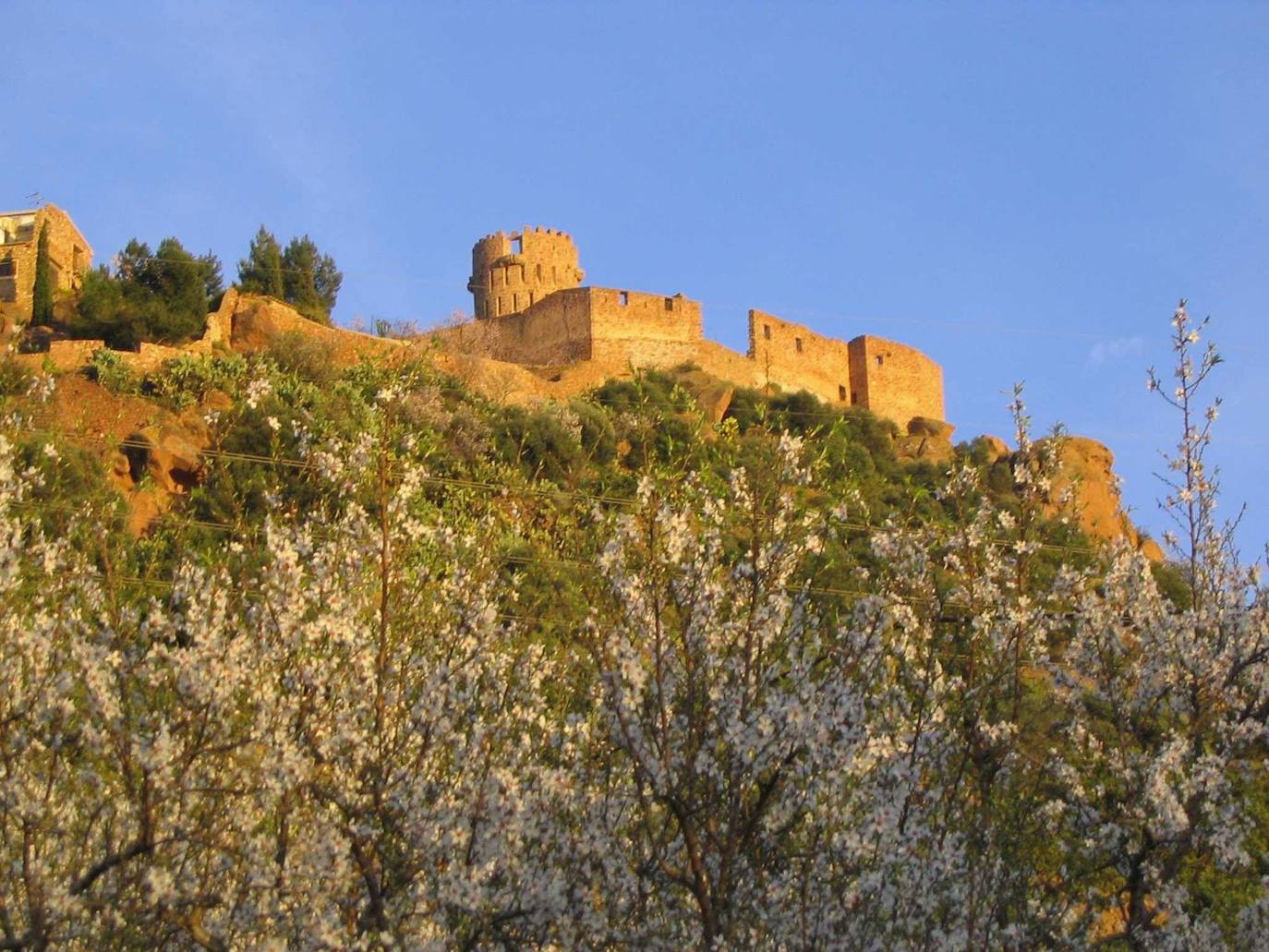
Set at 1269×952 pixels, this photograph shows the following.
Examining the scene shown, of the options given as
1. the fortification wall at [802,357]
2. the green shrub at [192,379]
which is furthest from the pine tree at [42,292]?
the fortification wall at [802,357]

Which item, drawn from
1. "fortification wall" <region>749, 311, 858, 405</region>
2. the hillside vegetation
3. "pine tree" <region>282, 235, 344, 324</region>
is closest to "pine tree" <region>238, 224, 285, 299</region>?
"pine tree" <region>282, 235, 344, 324</region>

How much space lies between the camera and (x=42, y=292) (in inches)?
1638

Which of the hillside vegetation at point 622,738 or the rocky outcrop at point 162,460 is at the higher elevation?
the rocky outcrop at point 162,460

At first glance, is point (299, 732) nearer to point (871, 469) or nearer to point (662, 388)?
point (871, 469)

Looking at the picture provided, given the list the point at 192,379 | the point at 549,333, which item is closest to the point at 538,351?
the point at 549,333

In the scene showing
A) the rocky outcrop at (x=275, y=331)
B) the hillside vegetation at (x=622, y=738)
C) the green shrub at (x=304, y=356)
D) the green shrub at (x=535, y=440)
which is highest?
the rocky outcrop at (x=275, y=331)

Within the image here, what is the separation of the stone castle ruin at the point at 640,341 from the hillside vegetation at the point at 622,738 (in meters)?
39.1

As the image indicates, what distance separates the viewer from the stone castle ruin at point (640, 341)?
5209cm

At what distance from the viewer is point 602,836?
862 centimetres

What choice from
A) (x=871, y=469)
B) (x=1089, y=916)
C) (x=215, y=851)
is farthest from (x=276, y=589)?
(x=871, y=469)

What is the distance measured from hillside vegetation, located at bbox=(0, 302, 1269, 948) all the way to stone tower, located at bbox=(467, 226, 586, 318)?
50.9 metres

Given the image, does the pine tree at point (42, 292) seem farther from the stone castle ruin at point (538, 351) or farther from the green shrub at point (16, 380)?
the green shrub at point (16, 380)

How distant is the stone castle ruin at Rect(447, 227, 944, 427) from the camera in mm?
52094

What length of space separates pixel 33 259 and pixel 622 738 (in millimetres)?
40205
